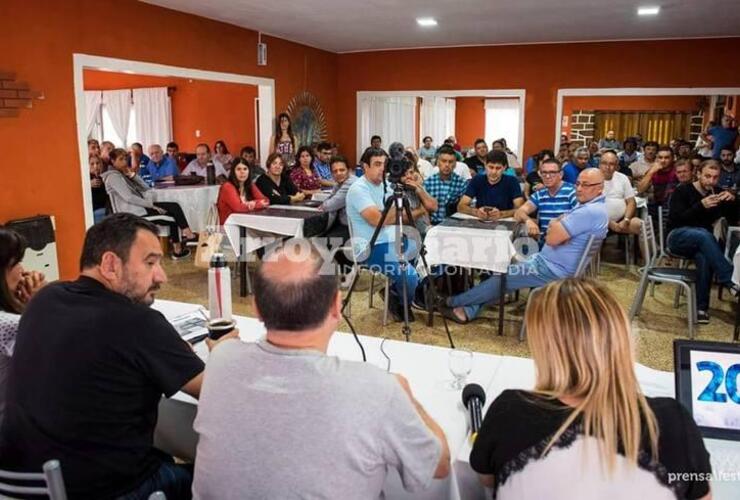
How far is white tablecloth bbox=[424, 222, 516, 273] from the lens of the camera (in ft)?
11.9

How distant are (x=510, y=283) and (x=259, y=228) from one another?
1.88 meters

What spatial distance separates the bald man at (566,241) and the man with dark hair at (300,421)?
8.17 feet

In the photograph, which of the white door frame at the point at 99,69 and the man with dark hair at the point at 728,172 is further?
the man with dark hair at the point at 728,172

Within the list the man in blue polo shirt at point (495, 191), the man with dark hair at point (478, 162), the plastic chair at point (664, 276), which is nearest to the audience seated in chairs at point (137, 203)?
the man in blue polo shirt at point (495, 191)

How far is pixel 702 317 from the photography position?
13.1 ft

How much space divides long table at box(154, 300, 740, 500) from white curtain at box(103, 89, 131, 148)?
1033cm

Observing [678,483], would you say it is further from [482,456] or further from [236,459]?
[236,459]

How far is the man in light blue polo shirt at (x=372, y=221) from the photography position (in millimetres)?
3648

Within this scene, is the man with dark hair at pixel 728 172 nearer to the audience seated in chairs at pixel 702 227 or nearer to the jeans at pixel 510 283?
the audience seated in chairs at pixel 702 227

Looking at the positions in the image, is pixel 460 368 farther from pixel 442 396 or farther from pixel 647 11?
pixel 647 11

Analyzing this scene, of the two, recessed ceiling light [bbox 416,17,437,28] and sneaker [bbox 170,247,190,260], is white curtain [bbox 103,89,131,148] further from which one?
recessed ceiling light [bbox 416,17,437,28]

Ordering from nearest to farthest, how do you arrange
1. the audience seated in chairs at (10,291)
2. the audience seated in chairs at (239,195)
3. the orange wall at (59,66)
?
the audience seated in chairs at (10,291)
the orange wall at (59,66)
the audience seated in chairs at (239,195)

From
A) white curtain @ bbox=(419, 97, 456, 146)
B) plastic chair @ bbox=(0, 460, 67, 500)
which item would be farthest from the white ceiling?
white curtain @ bbox=(419, 97, 456, 146)

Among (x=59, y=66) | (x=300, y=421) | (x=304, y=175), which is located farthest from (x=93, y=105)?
(x=300, y=421)
